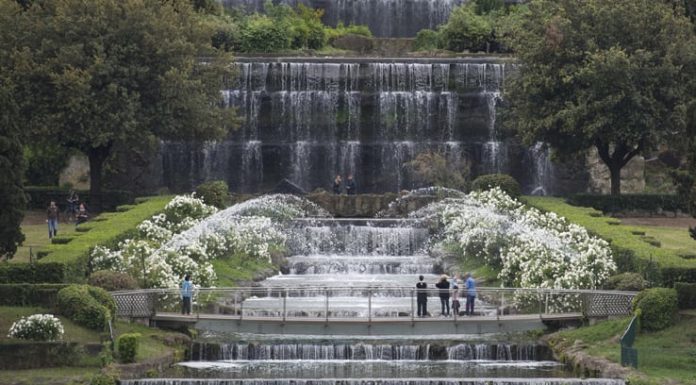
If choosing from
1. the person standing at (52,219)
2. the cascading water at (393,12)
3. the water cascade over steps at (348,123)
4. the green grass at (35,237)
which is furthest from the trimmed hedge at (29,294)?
the cascading water at (393,12)

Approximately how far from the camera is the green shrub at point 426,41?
381ft

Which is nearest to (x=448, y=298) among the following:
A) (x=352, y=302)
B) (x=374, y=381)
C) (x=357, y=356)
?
(x=352, y=302)

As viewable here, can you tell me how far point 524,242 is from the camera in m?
74.0

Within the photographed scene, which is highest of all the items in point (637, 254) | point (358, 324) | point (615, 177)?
point (615, 177)

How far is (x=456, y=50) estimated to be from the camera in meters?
114

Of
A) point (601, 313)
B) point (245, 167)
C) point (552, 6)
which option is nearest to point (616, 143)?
point (552, 6)

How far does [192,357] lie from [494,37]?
54380 mm

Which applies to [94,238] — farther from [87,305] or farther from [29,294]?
[87,305]

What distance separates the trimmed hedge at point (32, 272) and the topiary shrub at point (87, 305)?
7.90ft

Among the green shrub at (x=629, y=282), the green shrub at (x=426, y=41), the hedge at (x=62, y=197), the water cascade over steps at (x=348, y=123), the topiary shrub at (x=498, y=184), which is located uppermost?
the green shrub at (x=426, y=41)

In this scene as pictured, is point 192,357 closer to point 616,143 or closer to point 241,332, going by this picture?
point 241,332

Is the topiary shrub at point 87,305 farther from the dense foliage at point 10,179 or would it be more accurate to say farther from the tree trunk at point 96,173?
the tree trunk at point 96,173

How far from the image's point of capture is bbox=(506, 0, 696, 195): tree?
92375mm

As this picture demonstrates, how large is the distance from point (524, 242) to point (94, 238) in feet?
54.3
